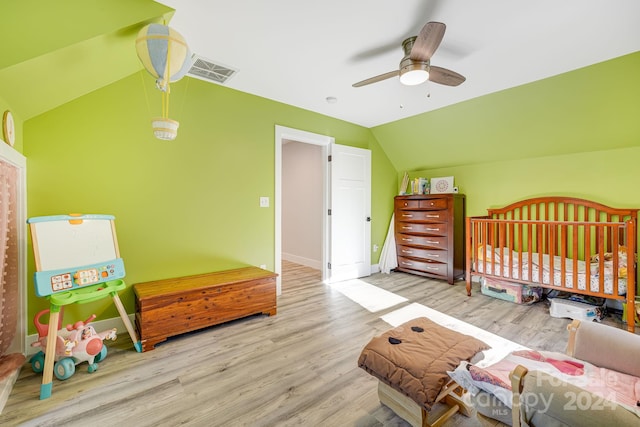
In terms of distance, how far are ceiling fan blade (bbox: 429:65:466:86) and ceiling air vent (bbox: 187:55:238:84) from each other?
1.83m

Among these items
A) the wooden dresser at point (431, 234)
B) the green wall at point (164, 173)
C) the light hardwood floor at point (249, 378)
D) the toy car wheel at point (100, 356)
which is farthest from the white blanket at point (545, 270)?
the toy car wheel at point (100, 356)

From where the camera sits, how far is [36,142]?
6.82ft

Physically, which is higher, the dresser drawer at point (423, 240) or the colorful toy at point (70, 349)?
the dresser drawer at point (423, 240)

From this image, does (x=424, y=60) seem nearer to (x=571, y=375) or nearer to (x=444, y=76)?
(x=444, y=76)

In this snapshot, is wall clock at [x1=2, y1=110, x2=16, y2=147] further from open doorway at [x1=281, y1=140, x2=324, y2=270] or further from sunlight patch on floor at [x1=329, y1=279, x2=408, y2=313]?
open doorway at [x1=281, y1=140, x2=324, y2=270]

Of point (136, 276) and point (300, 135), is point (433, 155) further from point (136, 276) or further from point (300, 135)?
point (136, 276)

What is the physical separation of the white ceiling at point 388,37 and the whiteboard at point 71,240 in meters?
1.62

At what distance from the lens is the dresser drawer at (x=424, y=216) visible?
13.0ft

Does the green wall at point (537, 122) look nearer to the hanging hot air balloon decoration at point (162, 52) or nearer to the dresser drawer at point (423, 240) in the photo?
the dresser drawer at point (423, 240)

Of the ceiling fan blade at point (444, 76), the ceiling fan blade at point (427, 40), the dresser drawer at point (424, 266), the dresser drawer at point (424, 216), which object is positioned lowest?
the dresser drawer at point (424, 266)

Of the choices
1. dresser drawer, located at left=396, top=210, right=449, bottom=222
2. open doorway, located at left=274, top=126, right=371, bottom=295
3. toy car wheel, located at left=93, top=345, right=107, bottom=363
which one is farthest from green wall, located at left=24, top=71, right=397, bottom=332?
dresser drawer, located at left=396, top=210, right=449, bottom=222

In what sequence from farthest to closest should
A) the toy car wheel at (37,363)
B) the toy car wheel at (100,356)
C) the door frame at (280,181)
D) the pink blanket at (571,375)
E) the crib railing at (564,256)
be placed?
the door frame at (280,181) < the crib railing at (564,256) < the toy car wheel at (100,356) < the toy car wheel at (37,363) < the pink blanket at (571,375)

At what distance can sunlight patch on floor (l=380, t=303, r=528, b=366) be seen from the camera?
2.09 m

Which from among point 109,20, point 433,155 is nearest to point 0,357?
point 109,20
